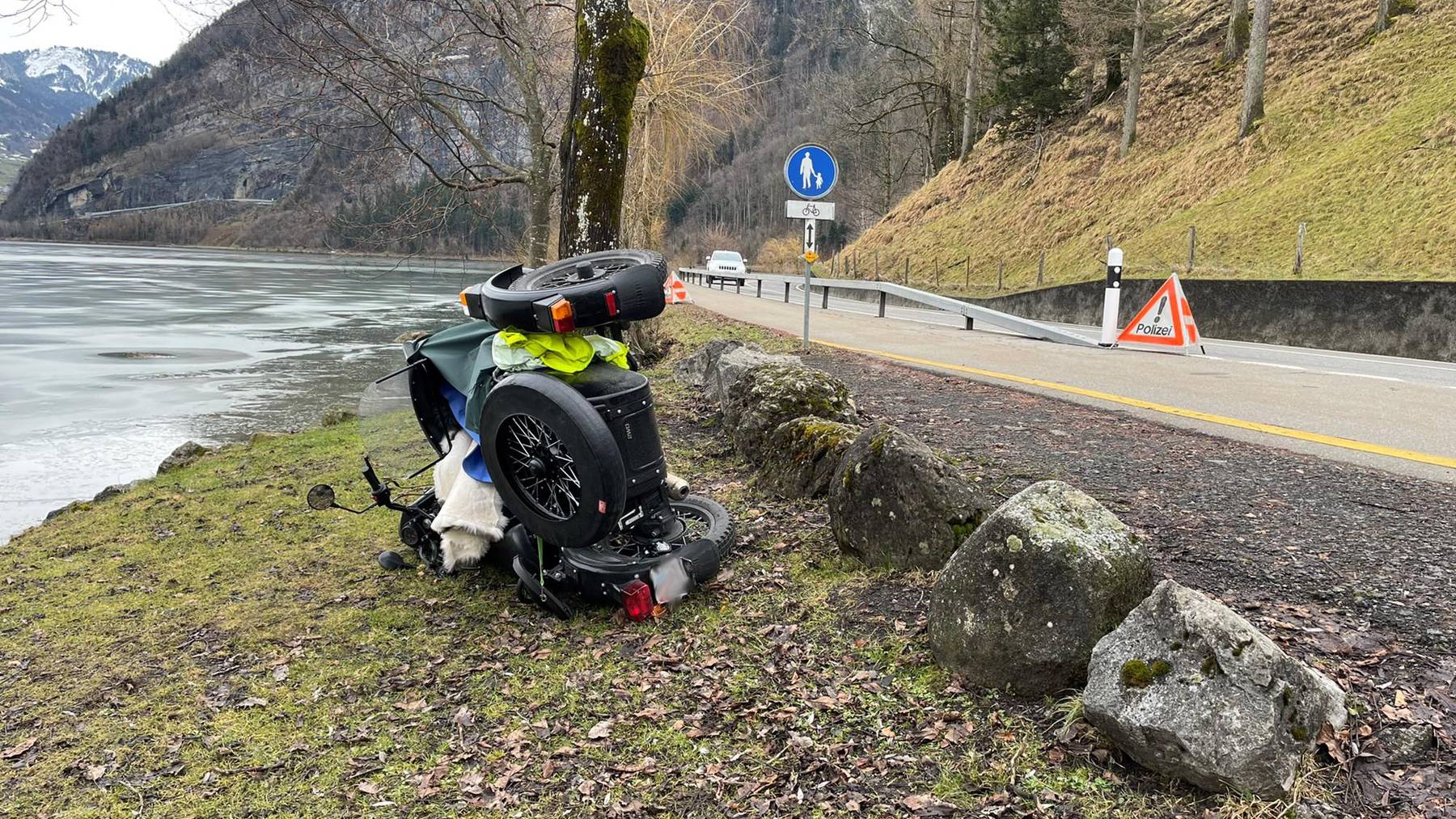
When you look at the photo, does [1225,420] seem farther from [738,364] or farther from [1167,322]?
[1167,322]

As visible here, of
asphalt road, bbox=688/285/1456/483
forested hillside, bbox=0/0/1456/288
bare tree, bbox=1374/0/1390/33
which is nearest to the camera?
asphalt road, bbox=688/285/1456/483

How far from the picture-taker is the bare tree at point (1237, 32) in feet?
89.9

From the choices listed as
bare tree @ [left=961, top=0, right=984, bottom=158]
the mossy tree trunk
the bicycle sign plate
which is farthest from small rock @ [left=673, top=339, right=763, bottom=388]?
bare tree @ [left=961, top=0, right=984, bottom=158]

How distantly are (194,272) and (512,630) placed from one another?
7272cm

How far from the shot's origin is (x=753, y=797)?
304cm

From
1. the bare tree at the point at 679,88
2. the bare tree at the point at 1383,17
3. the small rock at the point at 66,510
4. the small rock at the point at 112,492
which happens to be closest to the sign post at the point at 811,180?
the bare tree at the point at 679,88

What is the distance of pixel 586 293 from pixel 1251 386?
7.83 metres

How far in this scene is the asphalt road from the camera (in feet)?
20.5

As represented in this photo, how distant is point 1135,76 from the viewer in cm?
2764

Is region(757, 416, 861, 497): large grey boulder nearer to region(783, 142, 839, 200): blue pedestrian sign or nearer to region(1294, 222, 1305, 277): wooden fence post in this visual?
region(783, 142, 839, 200): blue pedestrian sign

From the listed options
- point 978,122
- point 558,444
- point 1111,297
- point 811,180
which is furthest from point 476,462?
point 978,122

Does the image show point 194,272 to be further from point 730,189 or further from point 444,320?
point 730,189

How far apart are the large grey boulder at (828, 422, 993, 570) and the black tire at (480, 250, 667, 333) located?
1.38 meters

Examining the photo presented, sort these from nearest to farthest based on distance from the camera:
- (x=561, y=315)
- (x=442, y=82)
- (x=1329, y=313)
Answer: (x=561, y=315)
(x=442, y=82)
(x=1329, y=313)
